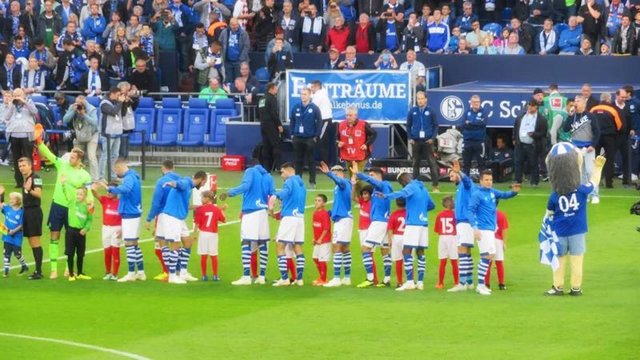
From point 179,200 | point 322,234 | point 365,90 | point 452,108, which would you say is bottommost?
point 322,234

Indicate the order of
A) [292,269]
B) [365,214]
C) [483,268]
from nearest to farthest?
[483,268], [365,214], [292,269]

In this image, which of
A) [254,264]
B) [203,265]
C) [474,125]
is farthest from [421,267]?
[474,125]

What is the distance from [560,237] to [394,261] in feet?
8.91

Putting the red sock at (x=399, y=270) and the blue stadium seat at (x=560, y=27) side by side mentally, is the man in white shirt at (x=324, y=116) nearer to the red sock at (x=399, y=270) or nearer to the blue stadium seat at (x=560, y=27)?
the blue stadium seat at (x=560, y=27)

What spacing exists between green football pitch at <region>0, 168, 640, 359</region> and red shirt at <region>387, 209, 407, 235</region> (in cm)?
90

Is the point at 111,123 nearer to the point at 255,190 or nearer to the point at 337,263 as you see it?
the point at 255,190

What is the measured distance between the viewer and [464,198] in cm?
2334

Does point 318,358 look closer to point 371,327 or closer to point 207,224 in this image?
point 371,327

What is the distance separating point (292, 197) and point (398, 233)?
1650mm

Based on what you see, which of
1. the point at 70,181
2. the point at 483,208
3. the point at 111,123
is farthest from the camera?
the point at 111,123

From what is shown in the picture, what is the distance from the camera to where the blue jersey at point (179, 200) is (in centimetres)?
2430

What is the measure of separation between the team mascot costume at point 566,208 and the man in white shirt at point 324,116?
12.7m

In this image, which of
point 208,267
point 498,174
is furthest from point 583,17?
point 208,267

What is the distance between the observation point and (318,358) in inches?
762
